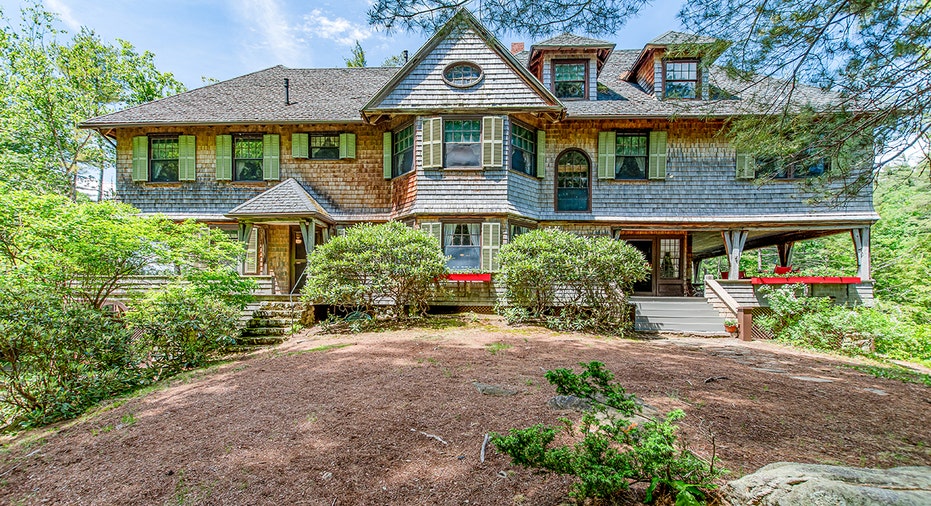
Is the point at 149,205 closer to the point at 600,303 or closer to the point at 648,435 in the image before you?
the point at 600,303

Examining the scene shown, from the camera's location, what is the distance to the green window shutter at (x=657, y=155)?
11289 millimetres

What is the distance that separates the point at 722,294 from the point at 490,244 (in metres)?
6.10

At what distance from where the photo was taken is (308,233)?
34.3 ft

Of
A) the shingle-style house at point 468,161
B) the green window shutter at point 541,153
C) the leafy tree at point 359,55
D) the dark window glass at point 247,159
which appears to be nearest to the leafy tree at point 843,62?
the shingle-style house at point 468,161

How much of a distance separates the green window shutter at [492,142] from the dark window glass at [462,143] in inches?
6.2

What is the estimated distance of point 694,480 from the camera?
194 centimetres

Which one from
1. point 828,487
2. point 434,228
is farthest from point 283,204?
point 828,487

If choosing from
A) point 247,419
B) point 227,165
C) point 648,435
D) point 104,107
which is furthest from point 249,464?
point 104,107

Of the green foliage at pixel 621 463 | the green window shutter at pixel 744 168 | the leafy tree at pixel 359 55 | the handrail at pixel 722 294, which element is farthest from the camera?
the leafy tree at pixel 359 55

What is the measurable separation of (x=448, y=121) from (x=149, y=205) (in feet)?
30.6

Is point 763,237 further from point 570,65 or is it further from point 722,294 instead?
point 570,65

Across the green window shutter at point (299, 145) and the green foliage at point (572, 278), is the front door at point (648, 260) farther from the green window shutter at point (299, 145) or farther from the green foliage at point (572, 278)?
the green window shutter at point (299, 145)

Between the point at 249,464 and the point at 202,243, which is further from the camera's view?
the point at 202,243

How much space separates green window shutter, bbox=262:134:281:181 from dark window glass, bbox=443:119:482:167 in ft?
17.1
